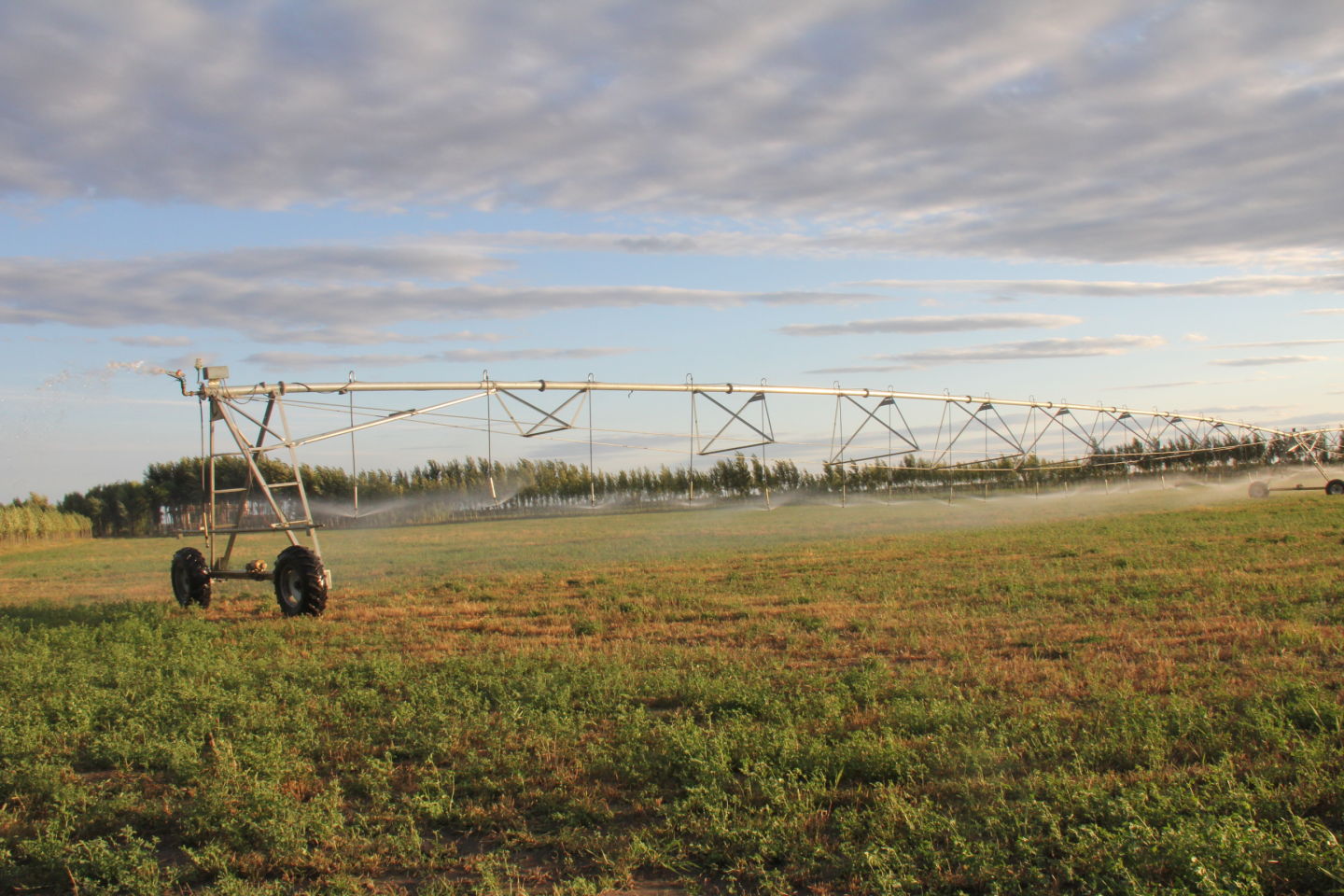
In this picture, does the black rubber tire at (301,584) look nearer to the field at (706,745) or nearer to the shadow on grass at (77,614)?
the field at (706,745)

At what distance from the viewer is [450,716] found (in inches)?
332

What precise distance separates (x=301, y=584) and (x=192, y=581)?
10.3ft

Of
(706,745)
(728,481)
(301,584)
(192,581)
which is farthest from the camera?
(728,481)

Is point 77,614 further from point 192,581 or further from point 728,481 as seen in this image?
point 728,481

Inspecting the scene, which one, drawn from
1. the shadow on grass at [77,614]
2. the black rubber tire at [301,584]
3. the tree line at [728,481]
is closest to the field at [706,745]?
the shadow on grass at [77,614]

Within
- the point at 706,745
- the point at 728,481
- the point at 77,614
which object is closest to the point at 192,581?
the point at 77,614

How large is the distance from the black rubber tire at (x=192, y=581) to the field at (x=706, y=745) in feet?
5.08

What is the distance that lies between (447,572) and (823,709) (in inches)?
697

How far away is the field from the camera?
5.31m

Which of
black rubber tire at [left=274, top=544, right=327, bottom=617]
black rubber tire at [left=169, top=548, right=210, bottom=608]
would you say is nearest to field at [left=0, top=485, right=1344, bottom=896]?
black rubber tire at [left=274, top=544, right=327, bottom=617]

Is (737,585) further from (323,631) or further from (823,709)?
(823,709)

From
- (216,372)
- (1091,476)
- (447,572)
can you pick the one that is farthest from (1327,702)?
(1091,476)

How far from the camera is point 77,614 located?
16969 mm

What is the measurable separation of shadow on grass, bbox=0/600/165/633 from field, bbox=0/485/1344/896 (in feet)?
0.68
